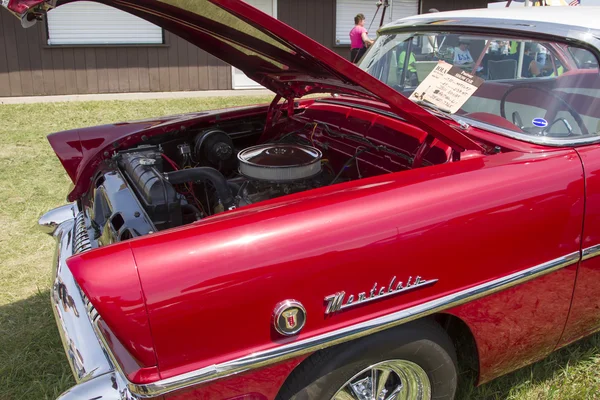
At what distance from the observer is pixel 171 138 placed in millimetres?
2945

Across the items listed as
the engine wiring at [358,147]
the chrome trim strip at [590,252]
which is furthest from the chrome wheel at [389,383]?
the engine wiring at [358,147]

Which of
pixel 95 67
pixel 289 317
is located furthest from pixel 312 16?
pixel 289 317

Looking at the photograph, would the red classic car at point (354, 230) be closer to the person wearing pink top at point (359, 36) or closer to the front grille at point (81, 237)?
the front grille at point (81, 237)

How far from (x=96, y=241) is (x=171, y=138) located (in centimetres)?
90

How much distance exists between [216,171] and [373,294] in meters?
1.00

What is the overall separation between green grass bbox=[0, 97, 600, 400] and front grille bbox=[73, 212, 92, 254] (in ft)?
2.10

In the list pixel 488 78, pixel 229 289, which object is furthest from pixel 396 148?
pixel 229 289

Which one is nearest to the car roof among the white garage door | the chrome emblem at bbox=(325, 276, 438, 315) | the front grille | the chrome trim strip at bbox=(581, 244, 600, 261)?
the chrome trim strip at bbox=(581, 244, 600, 261)

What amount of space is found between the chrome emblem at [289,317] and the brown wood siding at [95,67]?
9854 millimetres

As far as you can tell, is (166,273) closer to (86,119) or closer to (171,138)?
(171,138)

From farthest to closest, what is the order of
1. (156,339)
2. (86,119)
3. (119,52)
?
(119,52)
(86,119)
(156,339)

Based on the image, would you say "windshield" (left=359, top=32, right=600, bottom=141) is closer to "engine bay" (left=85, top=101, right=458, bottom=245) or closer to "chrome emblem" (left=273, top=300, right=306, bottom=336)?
"engine bay" (left=85, top=101, right=458, bottom=245)

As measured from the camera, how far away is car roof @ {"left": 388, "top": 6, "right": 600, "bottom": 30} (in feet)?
7.45

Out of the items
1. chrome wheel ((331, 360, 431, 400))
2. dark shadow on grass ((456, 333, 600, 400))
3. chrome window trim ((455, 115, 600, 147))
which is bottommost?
dark shadow on grass ((456, 333, 600, 400))
